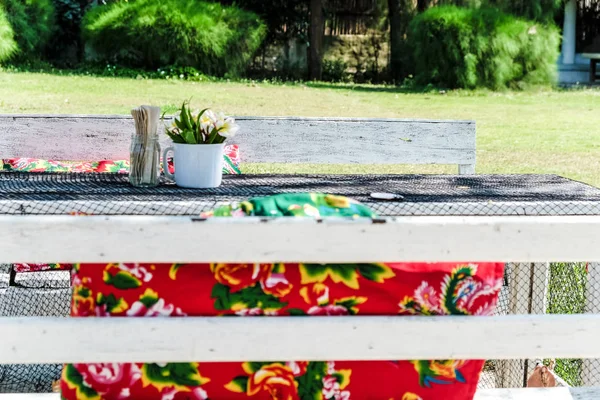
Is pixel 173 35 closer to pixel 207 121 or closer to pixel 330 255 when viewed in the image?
pixel 207 121

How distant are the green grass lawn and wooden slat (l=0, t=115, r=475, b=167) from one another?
114 inches

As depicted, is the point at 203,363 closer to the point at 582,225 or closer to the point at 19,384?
the point at 582,225

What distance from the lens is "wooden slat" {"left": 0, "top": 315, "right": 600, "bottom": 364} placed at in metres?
1.65

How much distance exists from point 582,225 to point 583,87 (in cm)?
1570

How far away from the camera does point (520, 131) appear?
33.8 ft

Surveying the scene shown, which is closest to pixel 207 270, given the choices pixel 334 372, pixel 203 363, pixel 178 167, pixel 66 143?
pixel 203 363

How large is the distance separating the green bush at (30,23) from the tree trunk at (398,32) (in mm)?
6710

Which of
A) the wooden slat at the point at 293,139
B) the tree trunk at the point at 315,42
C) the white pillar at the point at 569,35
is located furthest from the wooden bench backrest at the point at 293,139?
the white pillar at the point at 569,35

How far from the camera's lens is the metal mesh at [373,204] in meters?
2.48

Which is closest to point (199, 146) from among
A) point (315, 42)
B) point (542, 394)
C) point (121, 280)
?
point (121, 280)

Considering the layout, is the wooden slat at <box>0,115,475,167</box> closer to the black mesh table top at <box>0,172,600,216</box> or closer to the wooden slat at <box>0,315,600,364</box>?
the black mesh table top at <box>0,172,600,216</box>

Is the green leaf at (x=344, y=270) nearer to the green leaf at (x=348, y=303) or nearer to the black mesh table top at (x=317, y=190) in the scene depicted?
the green leaf at (x=348, y=303)

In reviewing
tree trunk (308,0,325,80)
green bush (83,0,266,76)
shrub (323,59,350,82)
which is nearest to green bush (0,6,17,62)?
green bush (83,0,266,76)

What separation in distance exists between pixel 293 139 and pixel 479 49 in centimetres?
1110
